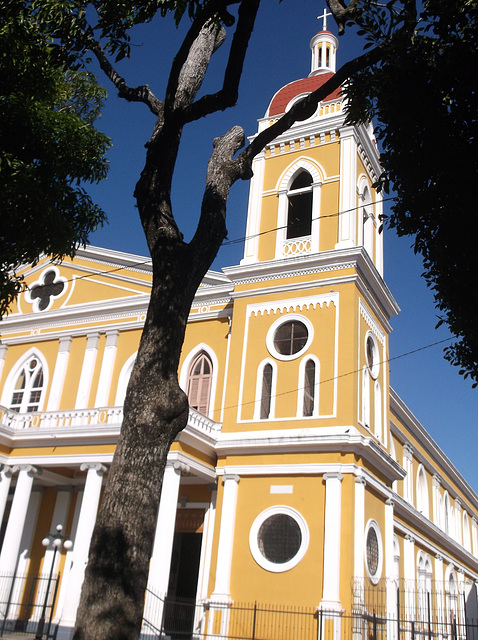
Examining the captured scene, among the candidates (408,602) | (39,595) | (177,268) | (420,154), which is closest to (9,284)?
(177,268)

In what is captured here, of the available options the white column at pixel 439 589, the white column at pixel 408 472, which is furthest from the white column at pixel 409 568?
A: the white column at pixel 439 589

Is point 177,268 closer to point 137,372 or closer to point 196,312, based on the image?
point 137,372

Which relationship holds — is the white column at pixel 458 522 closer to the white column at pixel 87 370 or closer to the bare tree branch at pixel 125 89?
the white column at pixel 87 370

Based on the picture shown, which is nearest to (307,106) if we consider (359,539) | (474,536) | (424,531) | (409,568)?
(359,539)

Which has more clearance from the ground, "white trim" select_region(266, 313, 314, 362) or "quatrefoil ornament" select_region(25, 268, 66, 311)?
"quatrefoil ornament" select_region(25, 268, 66, 311)

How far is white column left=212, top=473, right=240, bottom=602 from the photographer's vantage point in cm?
1609

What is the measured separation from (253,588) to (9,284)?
1016cm

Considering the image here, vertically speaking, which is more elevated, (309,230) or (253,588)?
(309,230)

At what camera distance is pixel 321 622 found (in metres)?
14.6

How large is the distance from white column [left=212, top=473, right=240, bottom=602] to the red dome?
12435 mm

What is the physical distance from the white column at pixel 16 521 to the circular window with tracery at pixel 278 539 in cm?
→ 614

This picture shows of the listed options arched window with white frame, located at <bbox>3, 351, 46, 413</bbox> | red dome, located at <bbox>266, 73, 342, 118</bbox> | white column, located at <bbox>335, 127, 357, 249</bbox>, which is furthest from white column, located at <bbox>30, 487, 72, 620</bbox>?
red dome, located at <bbox>266, 73, 342, 118</bbox>

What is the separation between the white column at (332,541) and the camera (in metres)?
14.9

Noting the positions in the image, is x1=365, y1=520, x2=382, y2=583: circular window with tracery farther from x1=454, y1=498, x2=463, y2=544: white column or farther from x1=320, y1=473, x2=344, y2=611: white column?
x1=454, y1=498, x2=463, y2=544: white column
